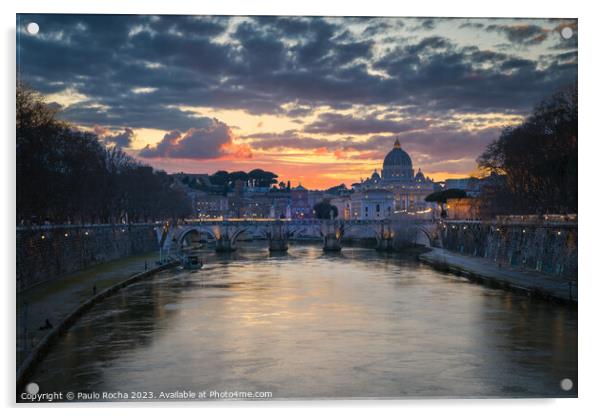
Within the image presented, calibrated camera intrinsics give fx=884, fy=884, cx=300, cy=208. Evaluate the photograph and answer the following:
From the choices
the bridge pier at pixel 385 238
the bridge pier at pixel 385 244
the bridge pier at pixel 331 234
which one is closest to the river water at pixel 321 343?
the bridge pier at pixel 331 234

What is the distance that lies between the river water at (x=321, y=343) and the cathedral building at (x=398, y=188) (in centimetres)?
11349

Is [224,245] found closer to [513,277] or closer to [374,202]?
[513,277]

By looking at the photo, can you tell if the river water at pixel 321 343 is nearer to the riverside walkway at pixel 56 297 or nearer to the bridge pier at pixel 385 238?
the riverside walkway at pixel 56 297

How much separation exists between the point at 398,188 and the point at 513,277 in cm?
11926

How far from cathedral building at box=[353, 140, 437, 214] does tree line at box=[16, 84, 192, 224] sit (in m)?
82.0

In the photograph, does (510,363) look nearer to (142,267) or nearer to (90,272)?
(90,272)

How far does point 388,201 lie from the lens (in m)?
157

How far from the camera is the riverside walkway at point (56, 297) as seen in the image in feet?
64.4

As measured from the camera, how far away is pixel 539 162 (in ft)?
123

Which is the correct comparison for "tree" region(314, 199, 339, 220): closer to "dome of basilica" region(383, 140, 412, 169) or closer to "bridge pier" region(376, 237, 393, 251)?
"dome of basilica" region(383, 140, 412, 169)

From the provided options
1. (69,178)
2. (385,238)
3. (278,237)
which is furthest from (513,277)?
(385,238)

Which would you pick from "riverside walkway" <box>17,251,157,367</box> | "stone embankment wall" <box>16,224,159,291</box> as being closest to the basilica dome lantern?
"stone embankment wall" <box>16,224,159,291</box>

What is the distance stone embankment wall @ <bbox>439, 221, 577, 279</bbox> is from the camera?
117 ft

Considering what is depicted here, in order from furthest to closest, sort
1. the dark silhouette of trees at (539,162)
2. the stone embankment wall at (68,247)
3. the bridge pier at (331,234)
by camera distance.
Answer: the bridge pier at (331,234), the stone embankment wall at (68,247), the dark silhouette of trees at (539,162)
